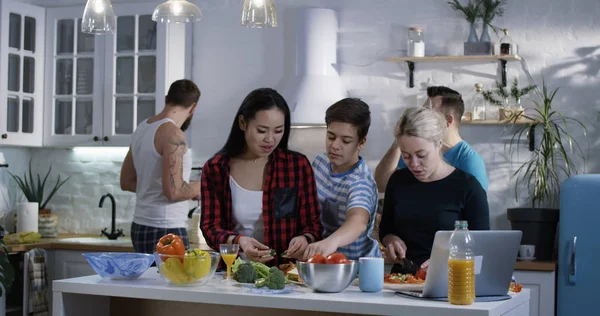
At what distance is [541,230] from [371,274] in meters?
2.63

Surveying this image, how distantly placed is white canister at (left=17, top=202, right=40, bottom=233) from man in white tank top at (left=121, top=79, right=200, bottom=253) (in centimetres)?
179

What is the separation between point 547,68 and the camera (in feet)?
18.4

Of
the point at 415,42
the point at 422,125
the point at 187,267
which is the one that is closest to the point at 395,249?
the point at 422,125

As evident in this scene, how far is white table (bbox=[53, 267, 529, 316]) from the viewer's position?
2648 millimetres

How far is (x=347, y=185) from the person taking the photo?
342cm

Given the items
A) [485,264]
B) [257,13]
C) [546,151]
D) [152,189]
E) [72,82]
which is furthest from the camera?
[72,82]

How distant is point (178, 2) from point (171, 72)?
2.26 metres

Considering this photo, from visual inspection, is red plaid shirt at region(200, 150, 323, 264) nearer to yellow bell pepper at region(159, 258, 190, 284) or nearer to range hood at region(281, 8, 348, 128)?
yellow bell pepper at region(159, 258, 190, 284)

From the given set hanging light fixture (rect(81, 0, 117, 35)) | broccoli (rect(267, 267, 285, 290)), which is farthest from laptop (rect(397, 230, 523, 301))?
hanging light fixture (rect(81, 0, 117, 35))

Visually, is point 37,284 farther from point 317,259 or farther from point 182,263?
point 317,259

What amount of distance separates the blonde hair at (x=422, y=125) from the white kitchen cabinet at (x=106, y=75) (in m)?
3.12

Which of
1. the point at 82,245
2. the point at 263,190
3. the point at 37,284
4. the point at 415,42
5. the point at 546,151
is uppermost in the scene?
the point at 415,42

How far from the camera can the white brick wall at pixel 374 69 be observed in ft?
18.3

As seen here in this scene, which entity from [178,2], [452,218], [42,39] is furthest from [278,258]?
[42,39]
